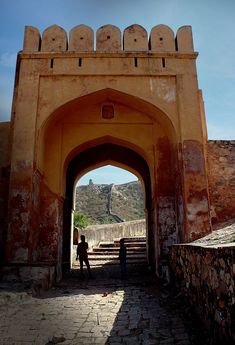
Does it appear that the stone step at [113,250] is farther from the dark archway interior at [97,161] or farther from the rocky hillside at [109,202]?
the rocky hillside at [109,202]

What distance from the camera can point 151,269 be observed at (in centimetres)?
862

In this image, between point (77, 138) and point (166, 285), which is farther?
point (77, 138)

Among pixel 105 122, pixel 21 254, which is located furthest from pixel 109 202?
pixel 21 254

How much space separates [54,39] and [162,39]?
294 centimetres

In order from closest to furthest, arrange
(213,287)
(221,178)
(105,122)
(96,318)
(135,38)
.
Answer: (213,287)
(96,318)
(221,178)
(135,38)
(105,122)

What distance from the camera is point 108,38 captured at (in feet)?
27.2

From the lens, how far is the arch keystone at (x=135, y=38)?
814cm

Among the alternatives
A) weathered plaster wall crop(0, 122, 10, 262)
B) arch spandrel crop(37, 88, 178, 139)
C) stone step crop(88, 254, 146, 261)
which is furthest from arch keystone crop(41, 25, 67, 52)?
stone step crop(88, 254, 146, 261)

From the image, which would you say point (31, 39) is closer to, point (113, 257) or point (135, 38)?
point (135, 38)

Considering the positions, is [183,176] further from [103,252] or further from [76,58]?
[103,252]

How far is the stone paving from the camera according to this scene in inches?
128

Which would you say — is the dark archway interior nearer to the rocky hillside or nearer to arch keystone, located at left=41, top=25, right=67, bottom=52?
arch keystone, located at left=41, top=25, right=67, bottom=52

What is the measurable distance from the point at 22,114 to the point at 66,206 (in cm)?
340

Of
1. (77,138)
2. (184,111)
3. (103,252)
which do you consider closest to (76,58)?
(77,138)
